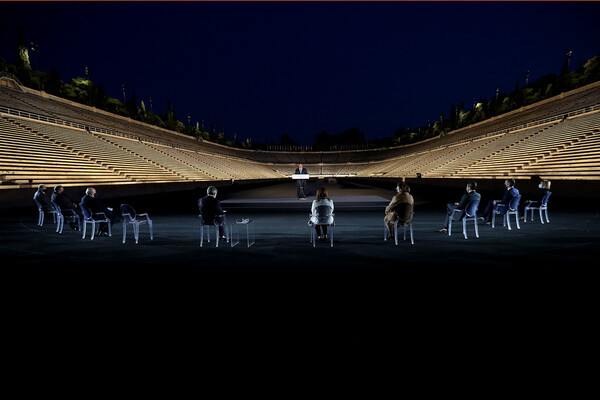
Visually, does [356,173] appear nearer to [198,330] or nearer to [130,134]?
[130,134]

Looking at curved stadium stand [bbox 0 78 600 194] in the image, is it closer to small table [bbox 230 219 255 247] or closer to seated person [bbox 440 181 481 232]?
small table [bbox 230 219 255 247]

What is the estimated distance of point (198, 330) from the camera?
3012 mm

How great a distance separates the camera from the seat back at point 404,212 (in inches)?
265

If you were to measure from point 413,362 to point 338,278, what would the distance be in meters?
1.96

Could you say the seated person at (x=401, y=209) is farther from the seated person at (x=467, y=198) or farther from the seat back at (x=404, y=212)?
the seated person at (x=467, y=198)

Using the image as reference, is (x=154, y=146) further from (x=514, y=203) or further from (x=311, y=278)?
(x=311, y=278)

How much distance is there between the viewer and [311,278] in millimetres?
4414

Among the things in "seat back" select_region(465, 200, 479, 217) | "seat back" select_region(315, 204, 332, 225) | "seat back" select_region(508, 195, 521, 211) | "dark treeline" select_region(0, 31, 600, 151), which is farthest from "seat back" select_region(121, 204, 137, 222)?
"dark treeline" select_region(0, 31, 600, 151)

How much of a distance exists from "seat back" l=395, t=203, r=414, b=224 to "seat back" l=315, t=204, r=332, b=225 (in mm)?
1359

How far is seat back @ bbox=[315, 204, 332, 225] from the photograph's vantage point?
6.78m

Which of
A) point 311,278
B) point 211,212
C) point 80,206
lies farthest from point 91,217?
point 311,278

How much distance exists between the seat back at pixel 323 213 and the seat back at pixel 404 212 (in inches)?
53.5

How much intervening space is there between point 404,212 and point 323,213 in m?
1.59

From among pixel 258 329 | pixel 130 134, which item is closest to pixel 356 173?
pixel 130 134
